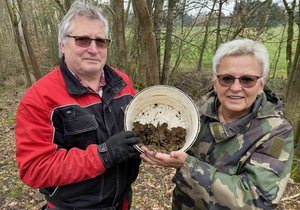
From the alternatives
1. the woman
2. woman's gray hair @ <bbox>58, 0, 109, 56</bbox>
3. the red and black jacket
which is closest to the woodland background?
woman's gray hair @ <bbox>58, 0, 109, 56</bbox>

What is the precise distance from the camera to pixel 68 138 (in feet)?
6.05

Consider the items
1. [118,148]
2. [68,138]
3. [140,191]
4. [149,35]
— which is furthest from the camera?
[140,191]

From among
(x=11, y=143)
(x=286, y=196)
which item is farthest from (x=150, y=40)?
(x=11, y=143)

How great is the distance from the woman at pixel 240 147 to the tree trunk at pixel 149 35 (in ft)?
6.98

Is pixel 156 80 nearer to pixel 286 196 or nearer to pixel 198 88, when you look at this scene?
pixel 286 196

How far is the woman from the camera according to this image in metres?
1.55

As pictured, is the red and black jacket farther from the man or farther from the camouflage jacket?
the camouflage jacket

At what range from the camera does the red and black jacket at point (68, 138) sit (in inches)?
67.3

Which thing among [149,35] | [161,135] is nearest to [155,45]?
[149,35]

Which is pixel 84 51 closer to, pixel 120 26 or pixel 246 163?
pixel 246 163

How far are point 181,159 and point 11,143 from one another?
215 inches

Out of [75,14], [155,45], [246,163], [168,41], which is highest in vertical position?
[75,14]

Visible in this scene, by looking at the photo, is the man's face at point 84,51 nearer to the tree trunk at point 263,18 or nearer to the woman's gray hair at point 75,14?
the woman's gray hair at point 75,14

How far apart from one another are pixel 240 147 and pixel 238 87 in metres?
0.37
